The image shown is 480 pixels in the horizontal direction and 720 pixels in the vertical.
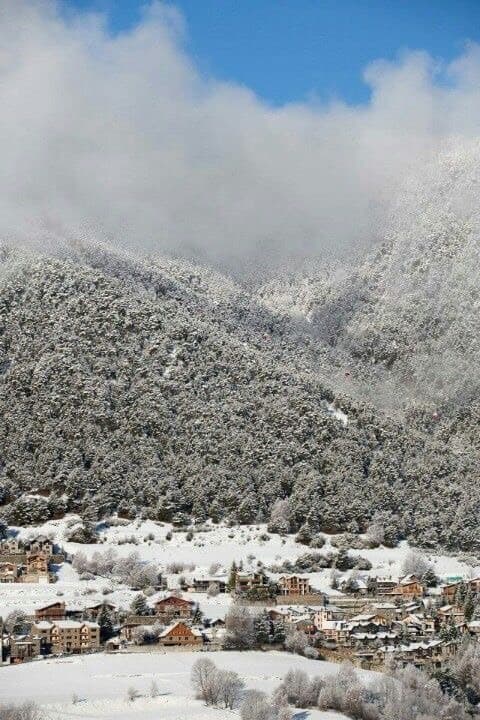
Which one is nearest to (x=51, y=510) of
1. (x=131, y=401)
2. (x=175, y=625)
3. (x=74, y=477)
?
(x=74, y=477)

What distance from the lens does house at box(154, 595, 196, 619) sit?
92213mm

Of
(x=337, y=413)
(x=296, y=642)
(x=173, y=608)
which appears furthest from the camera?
(x=337, y=413)

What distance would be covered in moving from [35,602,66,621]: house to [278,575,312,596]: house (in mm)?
16144

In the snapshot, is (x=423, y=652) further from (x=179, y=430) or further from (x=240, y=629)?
(x=179, y=430)

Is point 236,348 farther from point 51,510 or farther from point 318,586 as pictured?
point 318,586

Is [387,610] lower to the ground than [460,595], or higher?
lower

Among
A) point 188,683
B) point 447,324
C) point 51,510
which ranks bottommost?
point 188,683

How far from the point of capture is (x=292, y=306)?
17462 centimetres

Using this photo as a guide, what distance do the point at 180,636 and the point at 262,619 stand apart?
17.5 feet

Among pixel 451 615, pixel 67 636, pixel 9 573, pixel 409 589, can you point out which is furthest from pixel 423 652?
pixel 9 573

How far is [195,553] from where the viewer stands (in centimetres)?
10994

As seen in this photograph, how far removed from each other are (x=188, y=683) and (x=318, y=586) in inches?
1114

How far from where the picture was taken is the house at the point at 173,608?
92.2 metres

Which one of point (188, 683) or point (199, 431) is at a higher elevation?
point (199, 431)
